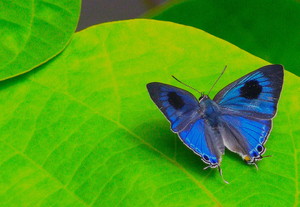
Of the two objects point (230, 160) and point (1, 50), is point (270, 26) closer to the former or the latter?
point (230, 160)

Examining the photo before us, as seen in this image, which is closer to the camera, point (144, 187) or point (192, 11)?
point (144, 187)

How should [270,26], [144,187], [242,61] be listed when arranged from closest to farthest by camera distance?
[144,187] → [242,61] → [270,26]

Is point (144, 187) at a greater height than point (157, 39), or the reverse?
point (157, 39)

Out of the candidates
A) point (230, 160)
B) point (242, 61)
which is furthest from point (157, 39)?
point (230, 160)

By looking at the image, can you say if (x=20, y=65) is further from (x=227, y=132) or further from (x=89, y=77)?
(x=227, y=132)

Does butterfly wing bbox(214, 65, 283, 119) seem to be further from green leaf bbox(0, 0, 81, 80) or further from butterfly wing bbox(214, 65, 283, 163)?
green leaf bbox(0, 0, 81, 80)

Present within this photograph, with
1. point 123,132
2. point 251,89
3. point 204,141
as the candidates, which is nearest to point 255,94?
point 251,89

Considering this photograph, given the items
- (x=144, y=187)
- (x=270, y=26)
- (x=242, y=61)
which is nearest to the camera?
(x=144, y=187)
